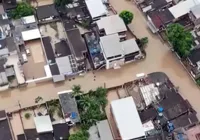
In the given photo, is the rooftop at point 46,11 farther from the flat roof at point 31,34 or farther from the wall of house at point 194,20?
the wall of house at point 194,20

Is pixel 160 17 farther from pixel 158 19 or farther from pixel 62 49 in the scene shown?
pixel 62 49

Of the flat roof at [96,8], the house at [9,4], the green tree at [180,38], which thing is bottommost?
the green tree at [180,38]

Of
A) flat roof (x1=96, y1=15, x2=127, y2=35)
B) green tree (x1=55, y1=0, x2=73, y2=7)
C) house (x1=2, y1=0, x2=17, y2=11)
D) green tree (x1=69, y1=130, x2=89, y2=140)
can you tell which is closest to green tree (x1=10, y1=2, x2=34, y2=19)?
house (x1=2, y1=0, x2=17, y2=11)

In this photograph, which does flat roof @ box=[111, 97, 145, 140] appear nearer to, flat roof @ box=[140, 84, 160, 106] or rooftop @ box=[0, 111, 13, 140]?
flat roof @ box=[140, 84, 160, 106]

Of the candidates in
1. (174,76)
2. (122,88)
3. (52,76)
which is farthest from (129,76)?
(52,76)

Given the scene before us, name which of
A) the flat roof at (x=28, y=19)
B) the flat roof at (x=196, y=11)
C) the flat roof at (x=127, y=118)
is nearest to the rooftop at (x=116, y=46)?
the flat roof at (x=127, y=118)

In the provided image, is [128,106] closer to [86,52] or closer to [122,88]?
[122,88]
